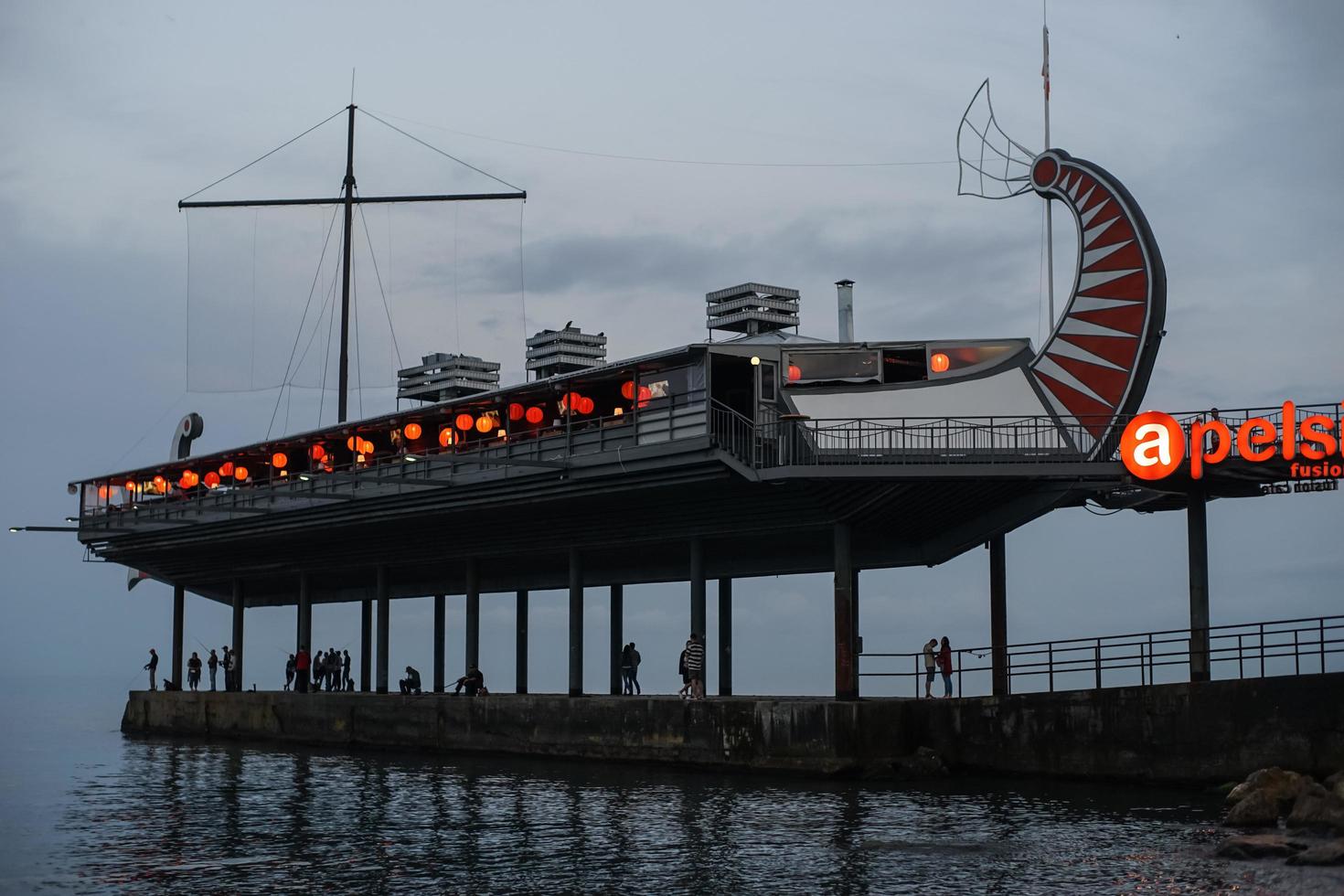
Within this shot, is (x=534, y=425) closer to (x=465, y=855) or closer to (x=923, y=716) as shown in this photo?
(x=923, y=716)

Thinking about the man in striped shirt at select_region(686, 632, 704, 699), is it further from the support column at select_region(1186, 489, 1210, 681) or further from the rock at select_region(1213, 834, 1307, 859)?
the rock at select_region(1213, 834, 1307, 859)

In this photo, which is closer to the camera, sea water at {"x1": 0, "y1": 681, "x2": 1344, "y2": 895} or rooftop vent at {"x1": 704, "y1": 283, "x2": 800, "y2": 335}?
sea water at {"x1": 0, "y1": 681, "x2": 1344, "y2": 895}

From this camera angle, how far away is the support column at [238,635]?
65.4 meters

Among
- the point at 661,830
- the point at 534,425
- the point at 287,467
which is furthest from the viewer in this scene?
the point at 287,467

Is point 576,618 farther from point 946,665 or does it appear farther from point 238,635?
point 238,635

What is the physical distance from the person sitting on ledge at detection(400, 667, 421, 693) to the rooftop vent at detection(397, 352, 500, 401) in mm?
10472

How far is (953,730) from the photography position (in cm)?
3678

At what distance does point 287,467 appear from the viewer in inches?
2229

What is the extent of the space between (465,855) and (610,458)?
17098mm

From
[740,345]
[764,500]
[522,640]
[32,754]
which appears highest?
[740,345]

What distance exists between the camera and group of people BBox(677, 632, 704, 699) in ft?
132

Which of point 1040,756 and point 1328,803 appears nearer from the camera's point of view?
point 1328,803

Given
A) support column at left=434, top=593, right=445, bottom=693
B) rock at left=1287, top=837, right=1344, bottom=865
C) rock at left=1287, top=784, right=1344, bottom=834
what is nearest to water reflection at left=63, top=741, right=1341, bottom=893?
rock at left=1287, top=837, right=1344, bottom=865

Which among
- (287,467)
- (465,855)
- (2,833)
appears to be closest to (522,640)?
(287,467)
